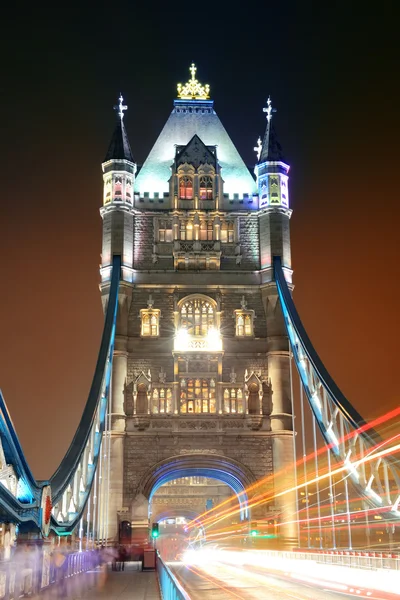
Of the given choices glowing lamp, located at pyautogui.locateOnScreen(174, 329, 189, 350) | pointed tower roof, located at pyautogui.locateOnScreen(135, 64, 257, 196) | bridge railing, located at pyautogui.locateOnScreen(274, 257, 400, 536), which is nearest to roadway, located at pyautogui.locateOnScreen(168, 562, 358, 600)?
bridge railing, located at pyautogui.locateOnScreen(274, 257, 400, 536)

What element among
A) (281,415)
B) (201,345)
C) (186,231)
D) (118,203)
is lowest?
(281,415)

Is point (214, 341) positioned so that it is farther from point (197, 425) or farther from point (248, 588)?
point (248, 588)

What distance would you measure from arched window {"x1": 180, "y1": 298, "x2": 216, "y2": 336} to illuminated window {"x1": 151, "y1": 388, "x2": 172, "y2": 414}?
11.4 ft

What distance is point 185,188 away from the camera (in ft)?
146

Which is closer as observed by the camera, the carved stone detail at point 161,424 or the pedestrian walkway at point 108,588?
the pedestrian walkway at point 108,588

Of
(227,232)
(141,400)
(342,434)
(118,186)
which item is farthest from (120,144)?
(342,434)

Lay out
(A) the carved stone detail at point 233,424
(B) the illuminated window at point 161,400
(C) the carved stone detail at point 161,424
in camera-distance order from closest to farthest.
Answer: (C) the carved stone detail at point 161,424 < (A) the carved stone detail at point 233,424 < (B) the illuminated window at point 161,400

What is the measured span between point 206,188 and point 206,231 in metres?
2.67

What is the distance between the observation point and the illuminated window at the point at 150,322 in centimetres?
4122

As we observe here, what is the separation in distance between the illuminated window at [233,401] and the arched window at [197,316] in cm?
344

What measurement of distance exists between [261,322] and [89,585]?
879 inches

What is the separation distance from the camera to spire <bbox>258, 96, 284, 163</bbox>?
45.2 m

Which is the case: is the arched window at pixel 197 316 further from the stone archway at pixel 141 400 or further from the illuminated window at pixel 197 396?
the stone archway at pixel 141 400

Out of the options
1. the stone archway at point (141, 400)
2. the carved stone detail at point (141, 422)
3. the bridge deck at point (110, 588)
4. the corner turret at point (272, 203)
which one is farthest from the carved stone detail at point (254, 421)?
the bridge deck at point (110, 588)
